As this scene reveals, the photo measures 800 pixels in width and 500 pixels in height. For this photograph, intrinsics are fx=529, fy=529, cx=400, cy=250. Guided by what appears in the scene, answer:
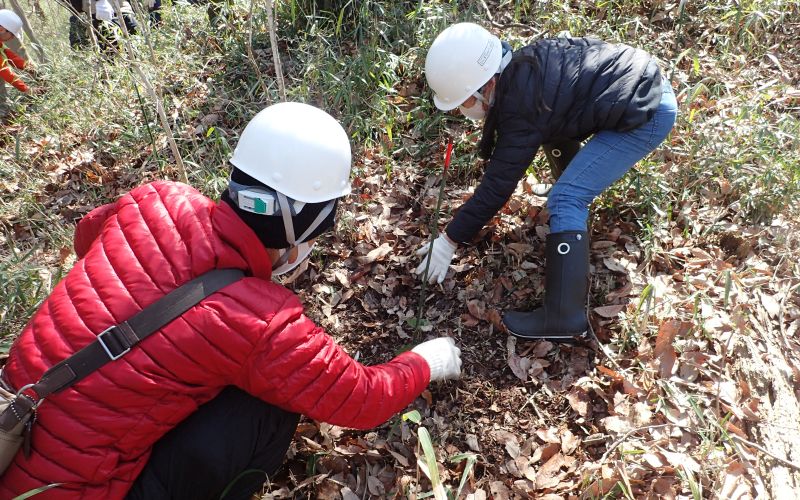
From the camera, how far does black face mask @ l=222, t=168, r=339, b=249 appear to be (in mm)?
1802

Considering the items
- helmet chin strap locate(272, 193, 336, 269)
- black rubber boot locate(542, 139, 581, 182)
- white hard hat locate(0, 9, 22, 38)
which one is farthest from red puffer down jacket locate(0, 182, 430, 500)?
white hard hat locate(0, 9, 22, 38)

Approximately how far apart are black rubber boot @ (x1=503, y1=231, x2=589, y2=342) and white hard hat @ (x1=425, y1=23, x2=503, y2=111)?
858 millimetres

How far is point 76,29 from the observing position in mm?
6488

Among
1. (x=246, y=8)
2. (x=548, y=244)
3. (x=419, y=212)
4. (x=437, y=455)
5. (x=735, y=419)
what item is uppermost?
(x=246, y=8)

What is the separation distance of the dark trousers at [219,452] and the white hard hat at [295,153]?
2.59 feet

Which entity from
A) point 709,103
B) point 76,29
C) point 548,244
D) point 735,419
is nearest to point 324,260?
point 548,244

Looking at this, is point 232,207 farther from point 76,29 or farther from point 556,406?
point 76,29

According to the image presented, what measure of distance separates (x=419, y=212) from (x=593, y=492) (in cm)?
185

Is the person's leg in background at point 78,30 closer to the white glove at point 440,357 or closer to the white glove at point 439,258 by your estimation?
the white glove at point 439,258

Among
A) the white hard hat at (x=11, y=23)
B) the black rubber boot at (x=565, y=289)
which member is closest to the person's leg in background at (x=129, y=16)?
the white hard hat at (x=11, y=23)

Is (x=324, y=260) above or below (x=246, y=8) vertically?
below

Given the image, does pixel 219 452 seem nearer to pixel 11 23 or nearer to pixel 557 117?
pixel 557 117

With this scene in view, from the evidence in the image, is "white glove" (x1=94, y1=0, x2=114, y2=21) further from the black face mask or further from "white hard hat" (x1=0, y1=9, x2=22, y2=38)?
the black face mask

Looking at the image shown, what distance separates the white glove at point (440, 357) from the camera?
7.72ft
